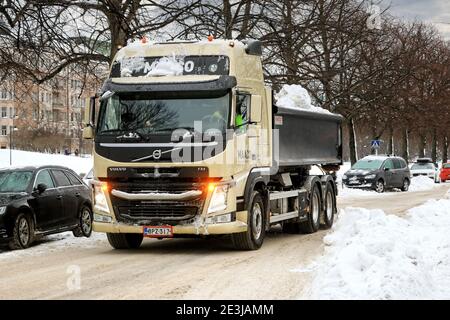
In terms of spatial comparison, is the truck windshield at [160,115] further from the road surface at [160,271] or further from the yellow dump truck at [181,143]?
the road surface at [160,271]

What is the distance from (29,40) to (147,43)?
698 cm

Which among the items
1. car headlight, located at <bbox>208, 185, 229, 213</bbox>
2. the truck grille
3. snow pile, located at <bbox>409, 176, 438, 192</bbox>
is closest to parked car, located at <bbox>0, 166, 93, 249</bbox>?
the truck grille

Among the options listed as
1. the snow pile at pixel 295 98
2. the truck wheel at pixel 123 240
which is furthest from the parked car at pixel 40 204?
the snow pile at pixel 295 98

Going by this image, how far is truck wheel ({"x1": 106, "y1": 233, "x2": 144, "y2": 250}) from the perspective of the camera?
13.4 meters

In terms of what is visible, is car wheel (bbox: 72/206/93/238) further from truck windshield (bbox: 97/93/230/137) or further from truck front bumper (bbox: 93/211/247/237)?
truck windshield (bbox: 97/93/230/137)

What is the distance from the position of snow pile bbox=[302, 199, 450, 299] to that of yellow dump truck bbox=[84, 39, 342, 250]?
184cm

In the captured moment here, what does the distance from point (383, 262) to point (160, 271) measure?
10.5ft

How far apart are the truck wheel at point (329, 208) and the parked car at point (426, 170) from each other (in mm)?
35675

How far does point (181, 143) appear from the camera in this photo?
1205 centimetres

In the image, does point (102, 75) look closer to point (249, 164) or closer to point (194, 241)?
point (194, 241)

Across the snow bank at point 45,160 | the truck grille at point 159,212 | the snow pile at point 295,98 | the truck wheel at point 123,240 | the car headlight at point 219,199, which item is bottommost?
the truck wheel at point 123,240

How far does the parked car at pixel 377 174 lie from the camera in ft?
121

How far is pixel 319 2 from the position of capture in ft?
96.5
